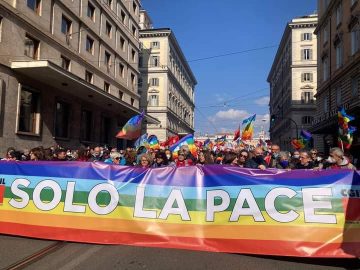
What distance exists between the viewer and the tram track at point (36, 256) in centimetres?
533

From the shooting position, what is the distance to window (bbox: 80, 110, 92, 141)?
101 ft

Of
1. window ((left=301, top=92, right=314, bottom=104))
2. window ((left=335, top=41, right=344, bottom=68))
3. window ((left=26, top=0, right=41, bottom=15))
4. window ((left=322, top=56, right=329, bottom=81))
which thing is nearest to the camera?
window ((left=26, top=0, right=41, bottom=15))

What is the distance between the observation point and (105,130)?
120 ft

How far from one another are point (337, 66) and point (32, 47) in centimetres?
2705

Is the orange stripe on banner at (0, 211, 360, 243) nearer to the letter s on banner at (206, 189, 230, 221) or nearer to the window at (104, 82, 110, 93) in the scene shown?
the letter s on banner at (206, 189, 230, 221)

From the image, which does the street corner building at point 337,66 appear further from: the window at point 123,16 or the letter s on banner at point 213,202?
A: the letter s on banner at point 213,202

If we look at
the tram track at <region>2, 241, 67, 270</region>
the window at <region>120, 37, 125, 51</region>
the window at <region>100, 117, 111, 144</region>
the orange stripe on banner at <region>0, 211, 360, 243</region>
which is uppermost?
the window at <region>120, 37, 125, 51</region>

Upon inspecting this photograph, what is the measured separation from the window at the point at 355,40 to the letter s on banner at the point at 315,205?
2827 centimetres

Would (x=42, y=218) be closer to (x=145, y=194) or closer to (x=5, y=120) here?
(x=145, y=194)

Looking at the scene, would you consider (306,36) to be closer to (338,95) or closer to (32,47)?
(338,95)

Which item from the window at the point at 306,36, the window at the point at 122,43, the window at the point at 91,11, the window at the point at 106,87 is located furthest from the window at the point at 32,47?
the window at the point at 306,36

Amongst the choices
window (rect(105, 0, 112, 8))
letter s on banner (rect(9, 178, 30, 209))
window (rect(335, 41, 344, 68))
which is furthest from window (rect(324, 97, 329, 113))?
letter s on banner (rect(9, 178, 30, 209))

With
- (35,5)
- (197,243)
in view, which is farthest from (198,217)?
(35,5)

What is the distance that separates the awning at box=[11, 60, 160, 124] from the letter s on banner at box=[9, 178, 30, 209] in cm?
1432
